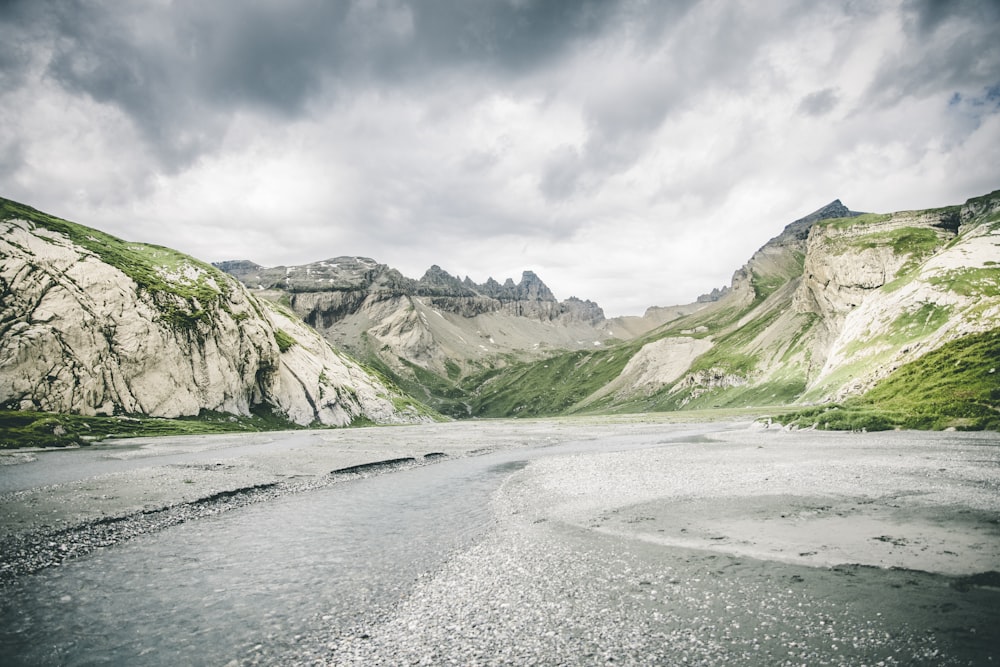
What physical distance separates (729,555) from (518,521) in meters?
8.74

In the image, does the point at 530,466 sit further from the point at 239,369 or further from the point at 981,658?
the point at 239,369

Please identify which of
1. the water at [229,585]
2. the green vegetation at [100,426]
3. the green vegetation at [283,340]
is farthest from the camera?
the green vegetation at [283,340]

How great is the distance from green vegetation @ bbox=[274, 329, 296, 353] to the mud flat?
115m

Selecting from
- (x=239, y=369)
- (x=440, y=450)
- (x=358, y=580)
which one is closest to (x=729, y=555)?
(x=358, y=580)

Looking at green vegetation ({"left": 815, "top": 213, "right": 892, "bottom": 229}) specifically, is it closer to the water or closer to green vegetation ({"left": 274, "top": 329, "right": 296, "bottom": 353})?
green vegetation ({"left": 274, "top": 329, "right": 296, "bottom": 353})

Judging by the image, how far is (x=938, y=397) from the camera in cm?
4409

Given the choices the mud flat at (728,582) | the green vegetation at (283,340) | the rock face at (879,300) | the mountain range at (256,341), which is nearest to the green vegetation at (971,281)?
the rock face at (879,300)

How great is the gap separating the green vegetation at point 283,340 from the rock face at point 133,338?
44 cm

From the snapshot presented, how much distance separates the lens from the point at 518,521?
19.8m

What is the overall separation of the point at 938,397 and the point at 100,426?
99.8 meters

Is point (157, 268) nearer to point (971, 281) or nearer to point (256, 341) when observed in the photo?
point (256, 341)

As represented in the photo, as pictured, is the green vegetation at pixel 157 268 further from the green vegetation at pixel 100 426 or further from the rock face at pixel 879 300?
the rock face at pixel 879 300

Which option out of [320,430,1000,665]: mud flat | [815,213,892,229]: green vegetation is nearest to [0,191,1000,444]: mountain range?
[815,213,892,229]: green vegetation

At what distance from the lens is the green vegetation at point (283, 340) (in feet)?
404
